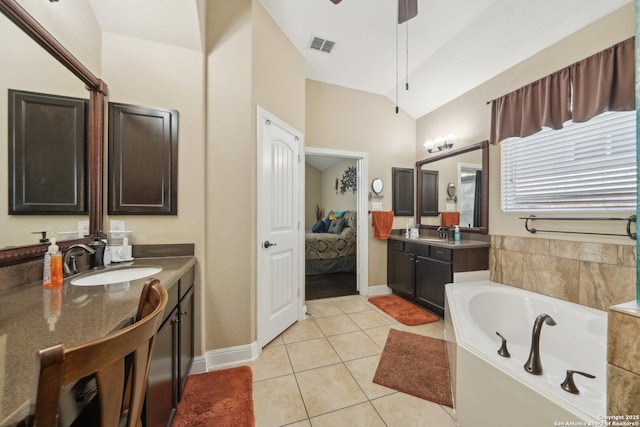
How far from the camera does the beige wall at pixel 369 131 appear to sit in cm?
313

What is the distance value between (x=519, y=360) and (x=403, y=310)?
5.03 feet

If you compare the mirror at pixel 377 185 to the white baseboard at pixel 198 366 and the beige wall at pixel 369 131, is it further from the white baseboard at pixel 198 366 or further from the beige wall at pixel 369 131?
the white baseboard at pixel 198 366

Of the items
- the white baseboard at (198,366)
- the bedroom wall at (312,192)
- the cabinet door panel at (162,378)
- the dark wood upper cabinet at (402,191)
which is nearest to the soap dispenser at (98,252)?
the cabinet door panel at (162,378)

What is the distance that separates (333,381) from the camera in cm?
168

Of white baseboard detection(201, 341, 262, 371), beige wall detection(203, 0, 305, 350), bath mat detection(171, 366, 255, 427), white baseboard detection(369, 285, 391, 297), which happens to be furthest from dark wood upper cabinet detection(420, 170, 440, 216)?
bath mat detection(171, 366, 255, 427)

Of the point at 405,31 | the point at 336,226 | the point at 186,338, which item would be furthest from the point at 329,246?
the point at 405,31

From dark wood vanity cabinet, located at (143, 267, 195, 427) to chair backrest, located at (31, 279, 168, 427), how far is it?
32cm

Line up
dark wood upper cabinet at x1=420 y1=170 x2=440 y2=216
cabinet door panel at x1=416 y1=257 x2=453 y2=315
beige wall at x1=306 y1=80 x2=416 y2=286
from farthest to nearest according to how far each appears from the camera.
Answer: dark wood upper cabinet at x1=420 y1=170 x2=440 y2=216
beige wall at x1=306 y1=80 x2=416 y2=286
cabinet door panel at x1=416 y1=257 x2=453 y2=315

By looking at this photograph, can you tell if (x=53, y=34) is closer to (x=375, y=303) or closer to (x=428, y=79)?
(x=428, y=79)

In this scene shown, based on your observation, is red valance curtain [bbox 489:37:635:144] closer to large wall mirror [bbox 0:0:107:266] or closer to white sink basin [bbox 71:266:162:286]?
white sink basin [bbox 71:266:162:286]

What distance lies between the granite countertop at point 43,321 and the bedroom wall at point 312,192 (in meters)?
5.88

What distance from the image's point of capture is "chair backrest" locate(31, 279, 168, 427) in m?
0.36

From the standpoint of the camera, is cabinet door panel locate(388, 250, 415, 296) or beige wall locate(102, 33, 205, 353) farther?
cabinet door panel locate(388, 250, 415, 296)

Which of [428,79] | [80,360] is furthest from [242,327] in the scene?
[428,79]
